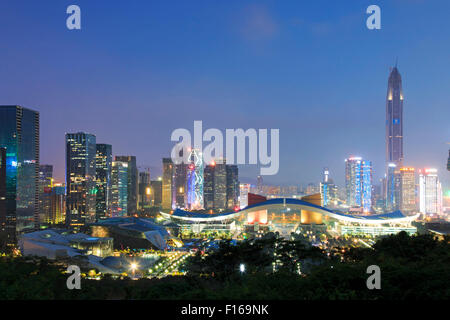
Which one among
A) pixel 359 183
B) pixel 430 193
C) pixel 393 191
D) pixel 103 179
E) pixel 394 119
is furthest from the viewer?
pixel 394 119

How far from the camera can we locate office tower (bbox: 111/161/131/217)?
267 ft

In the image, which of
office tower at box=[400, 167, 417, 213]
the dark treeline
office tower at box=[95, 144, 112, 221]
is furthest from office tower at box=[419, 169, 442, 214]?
the dark treeline

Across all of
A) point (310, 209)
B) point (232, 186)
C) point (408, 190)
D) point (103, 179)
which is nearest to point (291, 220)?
point (310, 209)

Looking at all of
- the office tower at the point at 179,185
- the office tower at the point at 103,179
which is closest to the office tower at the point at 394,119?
the office tower at the point at 179,185

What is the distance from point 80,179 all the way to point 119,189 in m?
19.7

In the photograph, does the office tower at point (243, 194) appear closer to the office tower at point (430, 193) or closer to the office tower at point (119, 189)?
the office tower at point (119, 189)

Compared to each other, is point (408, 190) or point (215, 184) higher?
point (215, 184)

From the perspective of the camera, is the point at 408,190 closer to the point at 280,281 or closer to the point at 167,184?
the point at 167,184

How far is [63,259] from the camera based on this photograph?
23406 mm

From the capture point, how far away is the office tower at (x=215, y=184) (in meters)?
95.1

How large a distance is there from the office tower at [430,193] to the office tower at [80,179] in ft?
247

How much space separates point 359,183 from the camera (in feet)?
358

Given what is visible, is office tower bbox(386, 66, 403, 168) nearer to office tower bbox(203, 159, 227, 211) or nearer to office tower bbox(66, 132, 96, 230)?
office tower bbox(203, 159, 227, 211)
